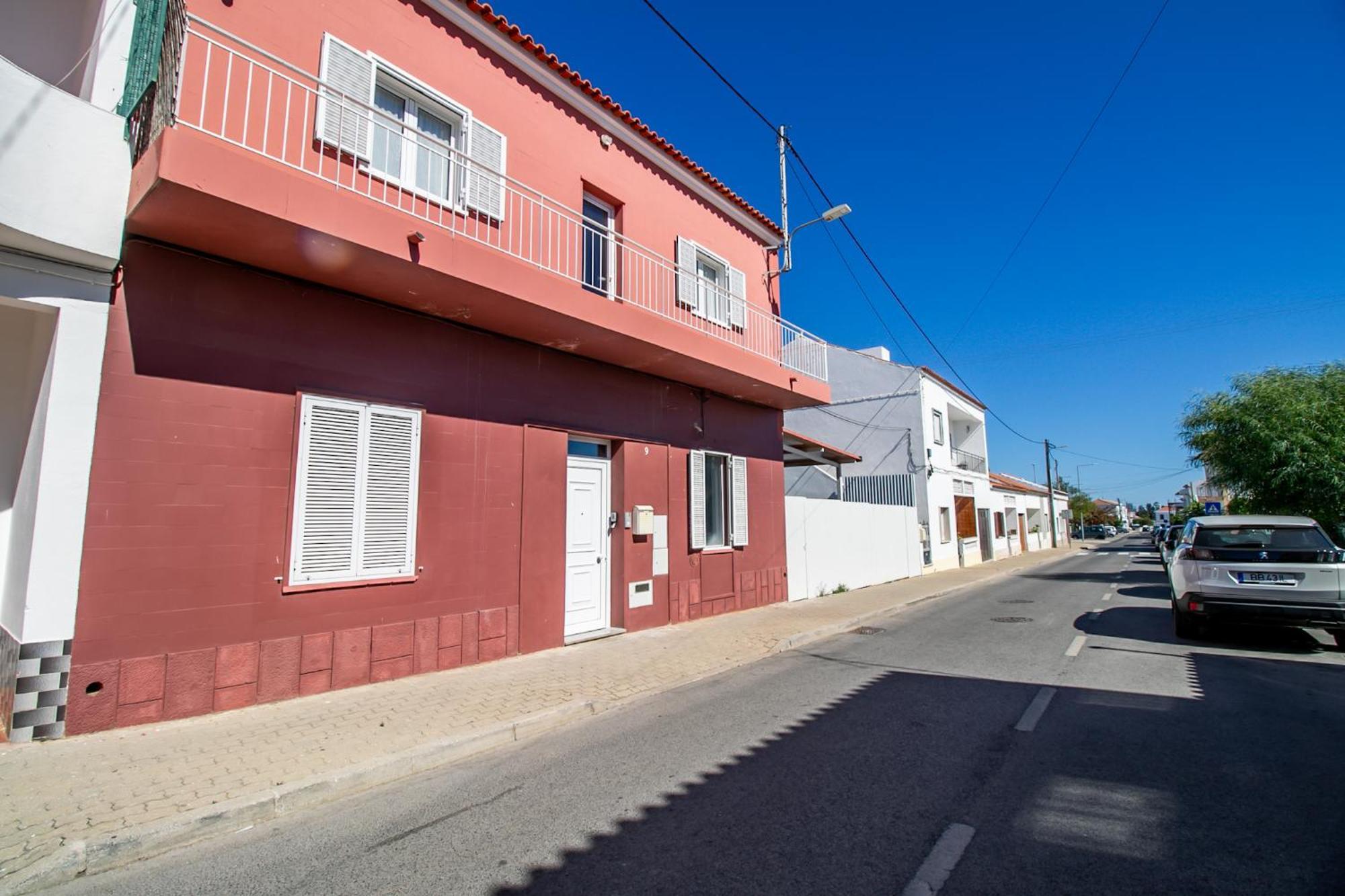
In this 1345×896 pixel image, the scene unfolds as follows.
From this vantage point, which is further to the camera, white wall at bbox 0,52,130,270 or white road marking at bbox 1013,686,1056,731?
white road marking at bbox 1013,686,1056,731

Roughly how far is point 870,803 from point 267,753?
403 centimetres

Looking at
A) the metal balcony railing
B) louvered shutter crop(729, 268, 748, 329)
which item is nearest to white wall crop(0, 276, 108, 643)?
louvered shutter crop(729, 268, 748, 329)

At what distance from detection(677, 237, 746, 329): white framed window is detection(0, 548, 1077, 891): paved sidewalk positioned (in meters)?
5.96

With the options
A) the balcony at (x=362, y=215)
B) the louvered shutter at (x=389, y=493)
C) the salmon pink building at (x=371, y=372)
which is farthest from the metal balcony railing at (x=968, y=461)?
the louvered shutter at (x=389, y=493)

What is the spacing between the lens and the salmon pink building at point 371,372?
492 centimetres

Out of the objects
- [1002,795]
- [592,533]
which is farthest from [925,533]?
[1002,795]

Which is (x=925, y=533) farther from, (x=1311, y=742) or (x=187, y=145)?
(x=187, y=145)

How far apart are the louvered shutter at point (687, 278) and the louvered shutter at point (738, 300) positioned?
1006 mm

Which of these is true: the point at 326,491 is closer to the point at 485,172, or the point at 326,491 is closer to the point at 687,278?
the point at 485,172

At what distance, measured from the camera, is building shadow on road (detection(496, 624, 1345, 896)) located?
9.35ft

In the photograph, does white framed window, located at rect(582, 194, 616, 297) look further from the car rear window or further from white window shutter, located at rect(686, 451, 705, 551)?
the car rear window

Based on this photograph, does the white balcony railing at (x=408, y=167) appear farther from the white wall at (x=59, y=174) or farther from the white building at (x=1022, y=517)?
the white building at (x=1022, y=517)

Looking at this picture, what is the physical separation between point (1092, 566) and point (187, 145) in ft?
94.5

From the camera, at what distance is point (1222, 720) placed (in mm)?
4992
